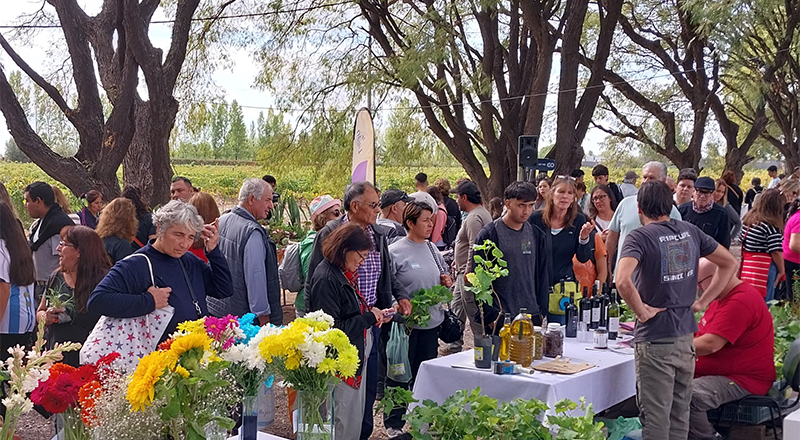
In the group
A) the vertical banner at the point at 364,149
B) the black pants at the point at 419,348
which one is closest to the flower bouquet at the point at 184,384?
the black pants at the point at 419,348

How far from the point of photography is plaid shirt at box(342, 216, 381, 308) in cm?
459

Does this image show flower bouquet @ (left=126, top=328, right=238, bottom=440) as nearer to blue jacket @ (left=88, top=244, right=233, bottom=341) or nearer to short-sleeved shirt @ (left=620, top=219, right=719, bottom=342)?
blue jacket @ (left=88, top=244, right=233, bottom=341)

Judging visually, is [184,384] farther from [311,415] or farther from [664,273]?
[664,273]

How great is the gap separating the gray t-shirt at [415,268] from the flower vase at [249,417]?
7.58ft

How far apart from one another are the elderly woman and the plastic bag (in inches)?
59.7

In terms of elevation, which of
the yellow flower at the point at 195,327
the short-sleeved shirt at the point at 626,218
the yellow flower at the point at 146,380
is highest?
the short-sleeved shirt at the point at 626,218

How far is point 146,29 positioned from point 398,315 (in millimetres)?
4794

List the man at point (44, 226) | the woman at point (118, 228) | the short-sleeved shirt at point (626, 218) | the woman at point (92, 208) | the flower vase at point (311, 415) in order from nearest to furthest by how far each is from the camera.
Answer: the flower vase at point (311, 415) → the woman at point (118, 228) → the man at point (44, 226) → the short-sleeved shirt at point (626, 218) → the woman at point (92, 208)

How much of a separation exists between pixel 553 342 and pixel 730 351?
1.02m

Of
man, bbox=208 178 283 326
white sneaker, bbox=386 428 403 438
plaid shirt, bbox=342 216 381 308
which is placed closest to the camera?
plaid shirt, bbox=342 216 381 308

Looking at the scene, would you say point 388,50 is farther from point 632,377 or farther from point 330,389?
point 330,389

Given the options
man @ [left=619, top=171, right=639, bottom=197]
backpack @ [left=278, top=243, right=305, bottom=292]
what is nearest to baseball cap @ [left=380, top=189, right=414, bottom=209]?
backpack @ [left=278, top=243, right=305, bottom=292]

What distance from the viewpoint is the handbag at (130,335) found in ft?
11.4

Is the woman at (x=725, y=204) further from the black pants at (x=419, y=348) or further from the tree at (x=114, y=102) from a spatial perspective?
the tree at (x=114, y=102)
